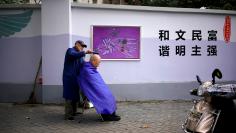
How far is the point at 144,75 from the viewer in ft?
40.4

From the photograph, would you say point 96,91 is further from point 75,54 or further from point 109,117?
point 75,54

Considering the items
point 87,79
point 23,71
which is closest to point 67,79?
point 87,79

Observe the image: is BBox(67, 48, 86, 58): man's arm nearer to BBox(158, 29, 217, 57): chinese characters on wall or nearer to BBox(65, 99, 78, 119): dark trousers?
BBox(65, 99, 78, 119): dark trousers

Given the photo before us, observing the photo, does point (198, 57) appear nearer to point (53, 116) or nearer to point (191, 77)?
point (191, 77)

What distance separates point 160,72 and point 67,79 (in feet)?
10.9

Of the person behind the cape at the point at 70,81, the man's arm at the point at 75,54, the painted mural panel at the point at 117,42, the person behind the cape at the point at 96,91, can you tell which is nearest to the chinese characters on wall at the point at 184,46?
the painted mural panel at the point at 117,42

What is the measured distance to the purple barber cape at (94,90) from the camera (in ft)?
31.7

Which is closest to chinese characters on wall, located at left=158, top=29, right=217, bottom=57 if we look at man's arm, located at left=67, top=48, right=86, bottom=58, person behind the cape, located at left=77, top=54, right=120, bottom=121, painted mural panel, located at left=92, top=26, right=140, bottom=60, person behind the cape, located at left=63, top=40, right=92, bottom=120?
painted mural panel, located at left=92, top=26, right=140, bottom=60

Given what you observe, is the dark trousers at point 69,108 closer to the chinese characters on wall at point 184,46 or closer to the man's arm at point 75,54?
the man's arm at point 75,54

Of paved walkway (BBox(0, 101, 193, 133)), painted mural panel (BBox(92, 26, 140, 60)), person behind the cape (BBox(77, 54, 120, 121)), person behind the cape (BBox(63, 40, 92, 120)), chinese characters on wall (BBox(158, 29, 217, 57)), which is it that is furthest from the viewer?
chinese characters on wall (BBox(158, 29, 217, 57))

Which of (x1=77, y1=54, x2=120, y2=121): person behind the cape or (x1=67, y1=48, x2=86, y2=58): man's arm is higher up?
(x1=67, y1=48, x2=86, y2=58): man's arm

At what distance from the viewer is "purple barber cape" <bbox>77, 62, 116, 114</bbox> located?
31.7 feet

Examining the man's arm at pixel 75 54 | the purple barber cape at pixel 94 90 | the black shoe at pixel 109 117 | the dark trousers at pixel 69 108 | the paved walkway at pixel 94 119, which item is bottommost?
the paved walkway at pixel 94 119

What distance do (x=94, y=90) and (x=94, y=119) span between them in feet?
2.18
